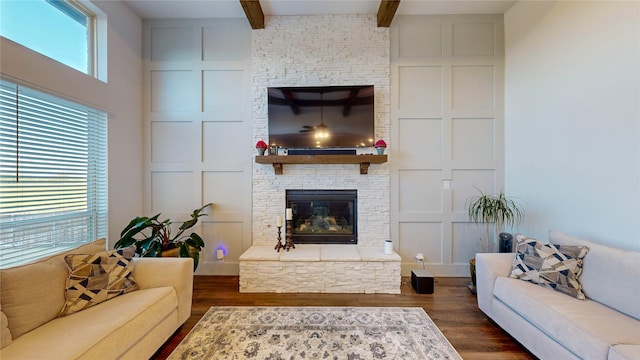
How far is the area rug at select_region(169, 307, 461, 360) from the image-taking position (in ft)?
6.07

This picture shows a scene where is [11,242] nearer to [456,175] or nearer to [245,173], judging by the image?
[245,173]

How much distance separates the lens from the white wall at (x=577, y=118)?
1923 mm

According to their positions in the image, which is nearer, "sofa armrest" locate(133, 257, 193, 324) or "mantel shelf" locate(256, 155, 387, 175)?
"sofa armrest" locate(133, 257, 193, 324)

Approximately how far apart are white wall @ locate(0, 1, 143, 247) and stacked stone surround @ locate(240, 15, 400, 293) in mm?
1548

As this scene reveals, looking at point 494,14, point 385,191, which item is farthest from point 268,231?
point 494,14

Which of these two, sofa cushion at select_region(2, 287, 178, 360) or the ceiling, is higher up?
the ceiling

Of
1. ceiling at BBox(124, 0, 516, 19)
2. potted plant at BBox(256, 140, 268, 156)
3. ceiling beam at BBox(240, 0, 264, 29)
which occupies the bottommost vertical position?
potted plant at BBox(256, 140, 268, 156)

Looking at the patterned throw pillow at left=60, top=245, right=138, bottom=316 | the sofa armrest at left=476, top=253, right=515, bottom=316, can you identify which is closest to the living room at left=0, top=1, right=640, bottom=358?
the sofa armrest at left=476, top=253, right=515, bottom=316

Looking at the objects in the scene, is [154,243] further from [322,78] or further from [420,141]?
[420,141]

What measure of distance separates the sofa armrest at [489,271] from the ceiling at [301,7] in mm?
3065

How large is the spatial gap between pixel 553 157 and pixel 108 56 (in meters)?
5.03

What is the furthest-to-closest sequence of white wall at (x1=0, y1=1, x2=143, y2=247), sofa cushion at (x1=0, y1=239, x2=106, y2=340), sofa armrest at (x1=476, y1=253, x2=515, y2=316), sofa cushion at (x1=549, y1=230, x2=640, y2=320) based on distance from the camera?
1. white wall at (x1=0, y1=1, x2=143, y2=247)
2. sofa armrest at (x1=476, y1=253, x2=515, y2=316)
3. sofa cushion at (x1=549, y1=230, x2=640, y2=320)
4. sofa cushion at (x1=0, y1=239, x2=106, y2=340)

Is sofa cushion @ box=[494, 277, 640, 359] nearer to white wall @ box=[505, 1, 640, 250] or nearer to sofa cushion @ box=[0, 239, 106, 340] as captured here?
white wall @ box=[505, 1, 640, 250]

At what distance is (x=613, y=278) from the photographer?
1713mm
